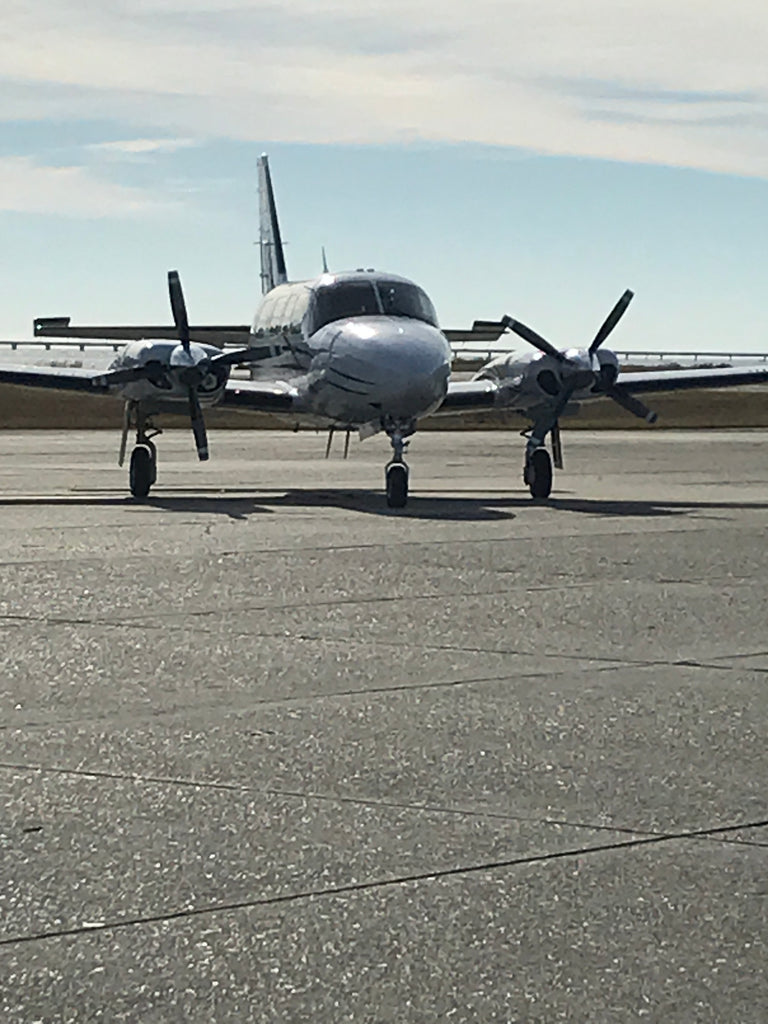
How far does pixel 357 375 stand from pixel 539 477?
340 cm

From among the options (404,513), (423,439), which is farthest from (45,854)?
(423,439)

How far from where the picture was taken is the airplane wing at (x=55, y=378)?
86.3 ft

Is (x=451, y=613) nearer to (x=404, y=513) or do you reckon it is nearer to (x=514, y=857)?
(x=514, y=857)

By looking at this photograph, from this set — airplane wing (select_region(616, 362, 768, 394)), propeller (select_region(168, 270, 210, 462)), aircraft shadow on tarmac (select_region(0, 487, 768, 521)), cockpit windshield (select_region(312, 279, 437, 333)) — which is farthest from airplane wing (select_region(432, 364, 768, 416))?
propeller (select_region(168, 270, 210, 462))

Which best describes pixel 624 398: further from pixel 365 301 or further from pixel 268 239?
pixel 268 239

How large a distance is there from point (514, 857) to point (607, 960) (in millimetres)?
1044

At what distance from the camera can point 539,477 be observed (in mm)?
25094

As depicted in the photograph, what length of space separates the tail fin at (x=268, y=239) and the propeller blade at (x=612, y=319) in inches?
409

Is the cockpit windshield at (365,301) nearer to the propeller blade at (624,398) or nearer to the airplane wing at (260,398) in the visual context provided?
the airplane wing at (260,398)

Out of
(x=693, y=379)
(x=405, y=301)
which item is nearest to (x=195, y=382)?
(x=405, y=301)

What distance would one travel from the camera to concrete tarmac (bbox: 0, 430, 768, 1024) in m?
4.51

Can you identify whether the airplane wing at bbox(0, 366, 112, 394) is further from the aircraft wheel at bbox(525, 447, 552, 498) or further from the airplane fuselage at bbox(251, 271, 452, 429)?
the aircraft wheel at bbox(525, 447, 552, 498)

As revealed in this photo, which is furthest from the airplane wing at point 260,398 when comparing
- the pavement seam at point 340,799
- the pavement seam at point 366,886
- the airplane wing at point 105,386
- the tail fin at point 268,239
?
the pavement seam at point 366,886

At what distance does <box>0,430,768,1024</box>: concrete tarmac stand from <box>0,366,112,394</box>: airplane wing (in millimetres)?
10825
